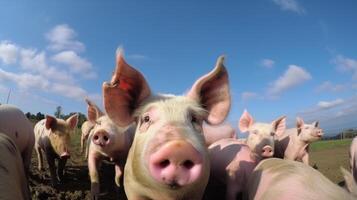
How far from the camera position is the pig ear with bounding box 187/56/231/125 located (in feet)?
12.8

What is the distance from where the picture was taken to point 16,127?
7.26m

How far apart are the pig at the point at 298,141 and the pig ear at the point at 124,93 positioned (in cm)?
702

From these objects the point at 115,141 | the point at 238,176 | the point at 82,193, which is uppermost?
the point at 115,141

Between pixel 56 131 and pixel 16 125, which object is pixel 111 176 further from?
pixel 16 125

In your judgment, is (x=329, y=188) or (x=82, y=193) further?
(x=82, y=193)

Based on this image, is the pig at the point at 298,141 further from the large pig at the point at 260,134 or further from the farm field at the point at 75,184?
the large pig at the point at 260,134

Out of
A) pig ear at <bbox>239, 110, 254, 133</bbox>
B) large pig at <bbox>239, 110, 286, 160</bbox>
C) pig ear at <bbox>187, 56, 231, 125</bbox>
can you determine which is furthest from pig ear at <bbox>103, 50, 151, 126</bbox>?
pig ear at <bbox>239, 110, 254, 133</bbox>

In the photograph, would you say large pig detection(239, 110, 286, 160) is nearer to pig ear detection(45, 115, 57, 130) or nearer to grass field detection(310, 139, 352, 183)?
grass field detection(310, 139, 352, 183)

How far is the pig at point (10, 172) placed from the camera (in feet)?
9.73

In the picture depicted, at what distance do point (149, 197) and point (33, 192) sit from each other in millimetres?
4522

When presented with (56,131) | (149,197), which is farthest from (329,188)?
(56,131)

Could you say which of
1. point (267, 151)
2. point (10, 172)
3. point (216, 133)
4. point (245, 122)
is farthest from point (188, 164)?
point (245, 122)

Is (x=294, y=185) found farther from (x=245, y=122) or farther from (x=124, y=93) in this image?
(x=245, y=122)

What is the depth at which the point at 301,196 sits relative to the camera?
2.76m
